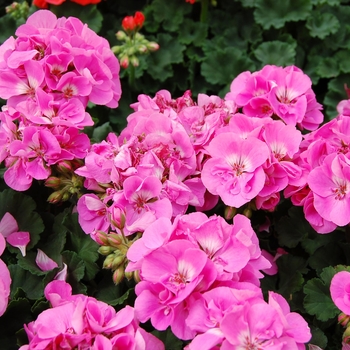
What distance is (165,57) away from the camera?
7.67ft

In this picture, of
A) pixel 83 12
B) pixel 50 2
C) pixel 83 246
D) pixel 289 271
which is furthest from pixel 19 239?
pixel 83 12

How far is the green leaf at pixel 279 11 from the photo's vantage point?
2.35 metres

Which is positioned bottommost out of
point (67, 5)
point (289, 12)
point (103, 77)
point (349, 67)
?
point (349, 67)

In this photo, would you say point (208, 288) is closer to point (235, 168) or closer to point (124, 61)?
point (235, 168)

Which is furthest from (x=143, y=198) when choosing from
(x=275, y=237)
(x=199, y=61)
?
(x=199, y=61)

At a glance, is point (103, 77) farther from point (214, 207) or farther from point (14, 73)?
point (214, 207)

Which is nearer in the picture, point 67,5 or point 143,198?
point 143,198

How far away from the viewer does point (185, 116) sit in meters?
1.35

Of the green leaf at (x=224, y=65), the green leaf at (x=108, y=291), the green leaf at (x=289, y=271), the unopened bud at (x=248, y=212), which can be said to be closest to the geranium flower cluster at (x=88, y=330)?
the green leaf at (x=108, y=291)

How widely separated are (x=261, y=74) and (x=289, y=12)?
104 cm

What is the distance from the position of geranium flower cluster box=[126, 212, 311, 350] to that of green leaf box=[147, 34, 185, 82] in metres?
1.35

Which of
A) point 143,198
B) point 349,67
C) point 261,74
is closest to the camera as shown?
point 143,198

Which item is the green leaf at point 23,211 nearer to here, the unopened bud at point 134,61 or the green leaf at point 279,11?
the unopened bud at point 134,61

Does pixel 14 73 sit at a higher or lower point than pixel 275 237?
higher
